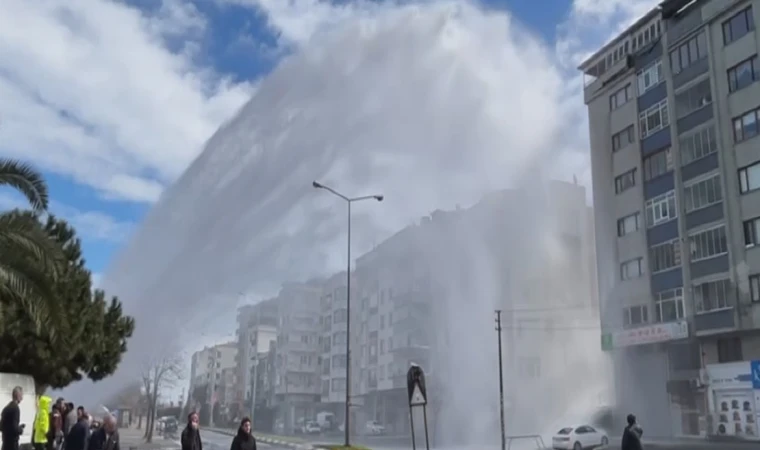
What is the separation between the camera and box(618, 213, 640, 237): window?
171 feet

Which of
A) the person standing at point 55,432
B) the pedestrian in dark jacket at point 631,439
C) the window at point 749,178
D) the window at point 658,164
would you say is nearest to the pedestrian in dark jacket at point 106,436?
the person standing at point 55,432

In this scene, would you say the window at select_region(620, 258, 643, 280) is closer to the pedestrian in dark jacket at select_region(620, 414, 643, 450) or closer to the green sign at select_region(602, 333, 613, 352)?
the green sign at select_region(602, 333, 613, 352)

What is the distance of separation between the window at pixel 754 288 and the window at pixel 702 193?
5401mm

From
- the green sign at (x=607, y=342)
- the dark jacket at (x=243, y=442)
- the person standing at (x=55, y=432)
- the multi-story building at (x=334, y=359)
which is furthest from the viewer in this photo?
the multi-story building at (x=334, y=359)

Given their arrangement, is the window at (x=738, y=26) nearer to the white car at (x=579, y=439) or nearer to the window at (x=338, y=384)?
the white car at (x=579, y=439)

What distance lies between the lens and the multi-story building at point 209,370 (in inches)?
4336

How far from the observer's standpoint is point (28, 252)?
61.1ft

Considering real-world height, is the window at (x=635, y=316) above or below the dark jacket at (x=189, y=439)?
above

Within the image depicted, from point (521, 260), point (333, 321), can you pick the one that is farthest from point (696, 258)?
point (333, 321)

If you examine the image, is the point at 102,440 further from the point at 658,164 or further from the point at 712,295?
the point at 658,164

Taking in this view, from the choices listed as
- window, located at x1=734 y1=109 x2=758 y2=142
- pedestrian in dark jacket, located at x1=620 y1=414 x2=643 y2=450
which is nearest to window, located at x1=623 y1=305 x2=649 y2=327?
window, located at x1=734 y1=109 x2=758 y2=142

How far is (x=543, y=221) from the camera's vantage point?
2069 inches

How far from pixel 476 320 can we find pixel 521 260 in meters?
5.54

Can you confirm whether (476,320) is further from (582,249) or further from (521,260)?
(582,249)
